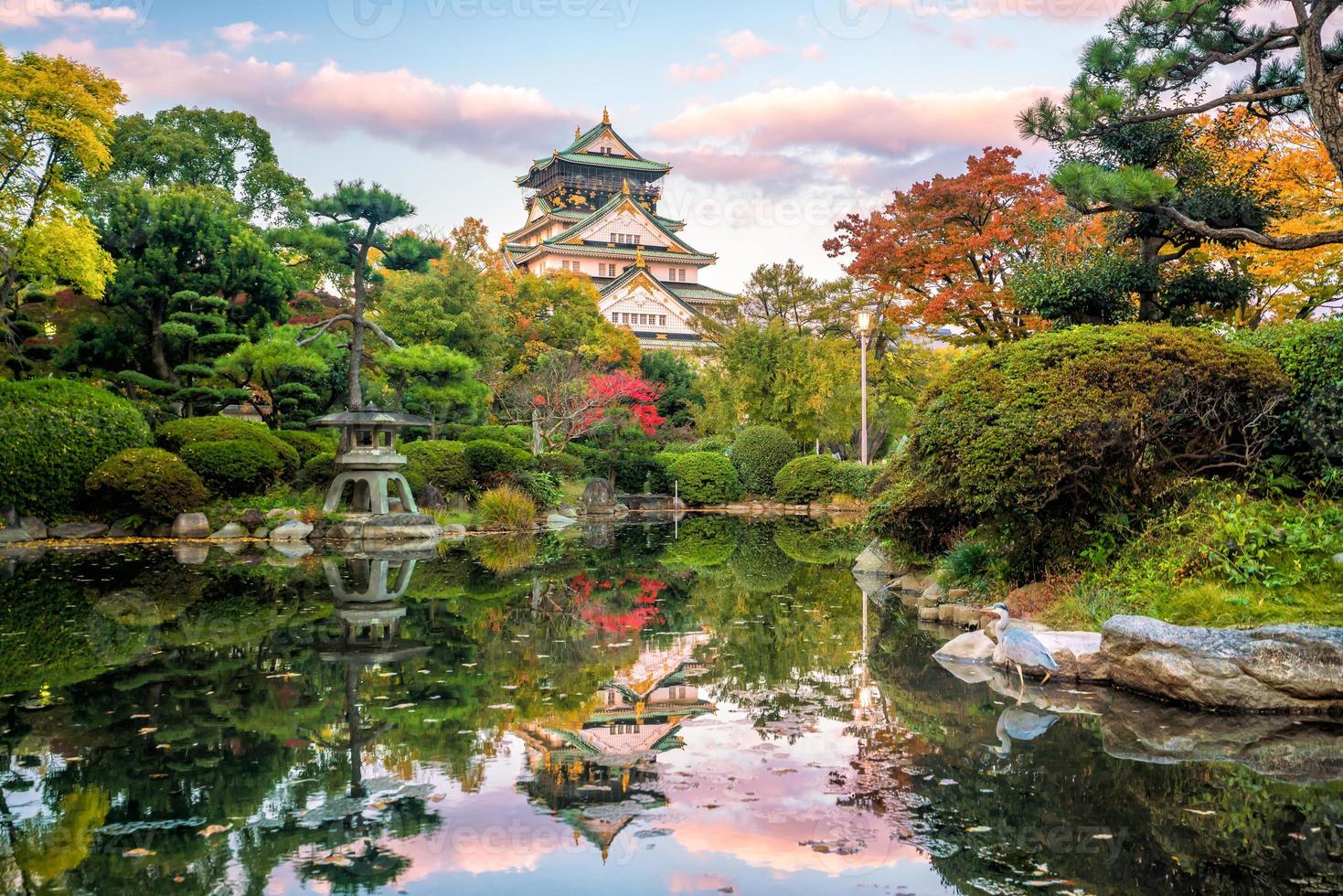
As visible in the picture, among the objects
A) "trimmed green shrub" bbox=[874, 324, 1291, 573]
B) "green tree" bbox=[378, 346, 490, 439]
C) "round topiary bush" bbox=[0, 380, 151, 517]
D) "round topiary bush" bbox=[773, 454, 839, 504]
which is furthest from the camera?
"round topiary bush" bbox=[773, 454, 839, 504]

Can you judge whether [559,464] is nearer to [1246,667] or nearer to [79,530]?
[79,530]

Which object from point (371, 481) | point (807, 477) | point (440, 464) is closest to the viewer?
point (371, 481)

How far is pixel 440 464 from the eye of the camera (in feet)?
72.5

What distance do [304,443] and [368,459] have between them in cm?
327

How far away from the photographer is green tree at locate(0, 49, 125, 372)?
57.0 feet

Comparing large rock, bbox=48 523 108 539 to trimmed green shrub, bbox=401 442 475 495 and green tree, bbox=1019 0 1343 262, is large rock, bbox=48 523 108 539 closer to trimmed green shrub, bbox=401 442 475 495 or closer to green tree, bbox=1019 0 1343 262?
trimmed green shrub, bbox=401 442 475 495

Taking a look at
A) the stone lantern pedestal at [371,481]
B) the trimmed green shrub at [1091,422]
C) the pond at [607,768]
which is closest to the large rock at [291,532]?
the stone lantern pedestal at [371,481]

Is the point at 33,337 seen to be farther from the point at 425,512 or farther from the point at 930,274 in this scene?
the point at 930,274

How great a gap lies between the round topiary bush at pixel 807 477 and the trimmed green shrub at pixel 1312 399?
20.5 meters

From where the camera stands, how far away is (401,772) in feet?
16.5

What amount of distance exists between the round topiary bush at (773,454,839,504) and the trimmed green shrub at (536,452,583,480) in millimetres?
6464

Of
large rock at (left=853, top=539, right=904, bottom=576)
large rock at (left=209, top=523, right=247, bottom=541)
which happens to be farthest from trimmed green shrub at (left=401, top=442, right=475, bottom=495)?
large rock at (left=853, top=539, right=904, bottom=576)

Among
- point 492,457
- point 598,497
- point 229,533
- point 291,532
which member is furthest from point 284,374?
point 598,497

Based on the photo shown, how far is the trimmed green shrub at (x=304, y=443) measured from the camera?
842 inches
